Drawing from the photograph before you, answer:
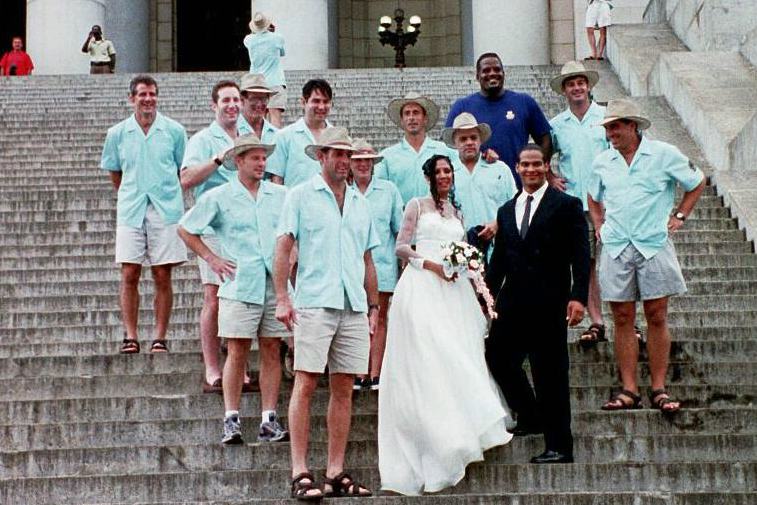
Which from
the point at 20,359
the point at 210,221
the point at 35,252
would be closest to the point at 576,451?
the point at 210,221

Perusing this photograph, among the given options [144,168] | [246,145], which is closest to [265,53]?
[144,168]

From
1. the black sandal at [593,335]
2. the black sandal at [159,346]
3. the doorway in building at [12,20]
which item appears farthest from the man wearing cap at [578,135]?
the doorway in building at [12,20]

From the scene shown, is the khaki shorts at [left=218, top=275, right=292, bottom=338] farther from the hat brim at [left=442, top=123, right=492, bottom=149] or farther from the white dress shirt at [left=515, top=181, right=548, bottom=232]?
the hat brim at [left=442, top=123, right=492, bottom=149]

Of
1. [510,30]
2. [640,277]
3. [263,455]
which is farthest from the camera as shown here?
[510,30]

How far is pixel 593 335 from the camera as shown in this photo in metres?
9.04

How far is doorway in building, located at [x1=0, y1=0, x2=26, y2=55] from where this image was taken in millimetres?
34312

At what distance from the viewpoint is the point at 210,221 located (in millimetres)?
8016

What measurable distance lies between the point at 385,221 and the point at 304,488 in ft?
7.52

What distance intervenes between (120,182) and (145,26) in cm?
2036

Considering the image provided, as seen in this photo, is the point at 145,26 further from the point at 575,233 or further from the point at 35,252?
the point at 575,233

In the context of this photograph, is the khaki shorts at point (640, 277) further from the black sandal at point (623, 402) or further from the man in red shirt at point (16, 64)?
the man in red shirt at point (16, 64)

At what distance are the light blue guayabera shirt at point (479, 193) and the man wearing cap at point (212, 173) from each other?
1511 mm

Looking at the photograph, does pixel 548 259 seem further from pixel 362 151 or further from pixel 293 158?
pixel 293 158

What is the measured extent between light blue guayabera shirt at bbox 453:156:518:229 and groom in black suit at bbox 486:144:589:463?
0.93m
